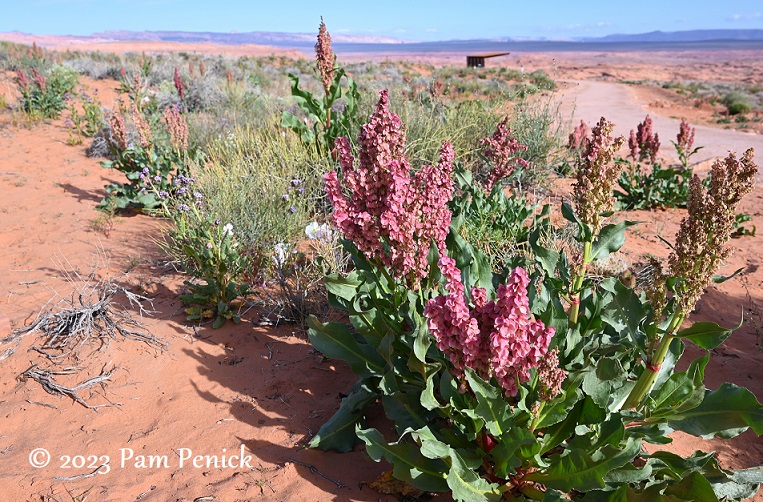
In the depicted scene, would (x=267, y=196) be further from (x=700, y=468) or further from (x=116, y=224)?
(x=700, y=468)

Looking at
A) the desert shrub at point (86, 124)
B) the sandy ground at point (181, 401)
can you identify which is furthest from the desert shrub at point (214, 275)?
the desert shrub at point (86, 124)

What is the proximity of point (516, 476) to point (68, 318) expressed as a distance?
3.30 m

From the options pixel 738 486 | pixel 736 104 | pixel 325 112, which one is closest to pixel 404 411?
pixel 738 486

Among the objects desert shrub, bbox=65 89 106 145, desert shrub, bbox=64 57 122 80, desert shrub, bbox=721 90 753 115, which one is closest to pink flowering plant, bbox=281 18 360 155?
desert shrub, bbox=65 89 106 145

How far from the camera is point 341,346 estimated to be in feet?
9.91

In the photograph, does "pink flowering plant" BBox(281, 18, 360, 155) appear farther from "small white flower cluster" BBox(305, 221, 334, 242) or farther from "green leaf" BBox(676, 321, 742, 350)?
"green leaf" BBox(676, 321, 742, 350)

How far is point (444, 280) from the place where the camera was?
285 cm

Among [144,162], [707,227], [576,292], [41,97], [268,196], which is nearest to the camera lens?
[707,227]

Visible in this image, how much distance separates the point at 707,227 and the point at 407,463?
162cm

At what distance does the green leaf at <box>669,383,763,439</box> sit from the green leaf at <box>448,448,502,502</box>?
946 mm

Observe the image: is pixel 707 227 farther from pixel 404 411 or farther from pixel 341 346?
pixel 341 346

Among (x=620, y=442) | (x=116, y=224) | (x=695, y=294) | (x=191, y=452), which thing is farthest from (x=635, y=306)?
(x=116, y=224)

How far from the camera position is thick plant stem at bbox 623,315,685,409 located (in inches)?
91.8

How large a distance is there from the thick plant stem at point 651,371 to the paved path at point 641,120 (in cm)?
566
